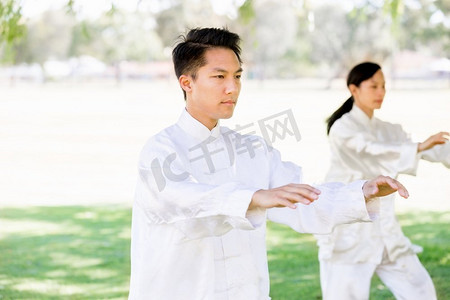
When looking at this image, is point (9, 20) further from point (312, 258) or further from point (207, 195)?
point (207, 195)

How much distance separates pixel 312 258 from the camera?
22.5ft

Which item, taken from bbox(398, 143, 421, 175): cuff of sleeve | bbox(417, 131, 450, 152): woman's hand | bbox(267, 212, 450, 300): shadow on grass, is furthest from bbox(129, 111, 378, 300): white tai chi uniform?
bbox(267, 212, 450, 300): shadow on grass

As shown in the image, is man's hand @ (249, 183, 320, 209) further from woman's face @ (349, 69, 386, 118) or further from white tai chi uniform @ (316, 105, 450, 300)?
woman's face @ (349, 69, 386, 118)

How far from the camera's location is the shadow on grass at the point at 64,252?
592cm

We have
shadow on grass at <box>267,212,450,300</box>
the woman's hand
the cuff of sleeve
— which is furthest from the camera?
shadow on grass at <box>267,212,450,300</box>

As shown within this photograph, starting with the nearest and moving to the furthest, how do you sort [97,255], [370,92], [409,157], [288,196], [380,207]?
[288,196] < [380,207] < [409,157] < [370,92] < [97,255]

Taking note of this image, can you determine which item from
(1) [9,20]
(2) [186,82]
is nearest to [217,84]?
(2) [186,82]

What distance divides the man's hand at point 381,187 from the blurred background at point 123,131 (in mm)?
1076

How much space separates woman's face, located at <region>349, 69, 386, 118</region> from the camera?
14.7 ft

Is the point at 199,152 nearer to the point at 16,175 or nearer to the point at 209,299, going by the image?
the point at 209,299

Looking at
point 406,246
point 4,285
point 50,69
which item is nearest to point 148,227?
point 406,246

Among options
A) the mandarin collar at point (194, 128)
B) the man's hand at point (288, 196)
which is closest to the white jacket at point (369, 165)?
the mandarin collar at point (194, 128)

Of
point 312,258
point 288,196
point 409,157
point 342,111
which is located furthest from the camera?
point 312,258

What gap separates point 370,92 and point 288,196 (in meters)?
2.73
